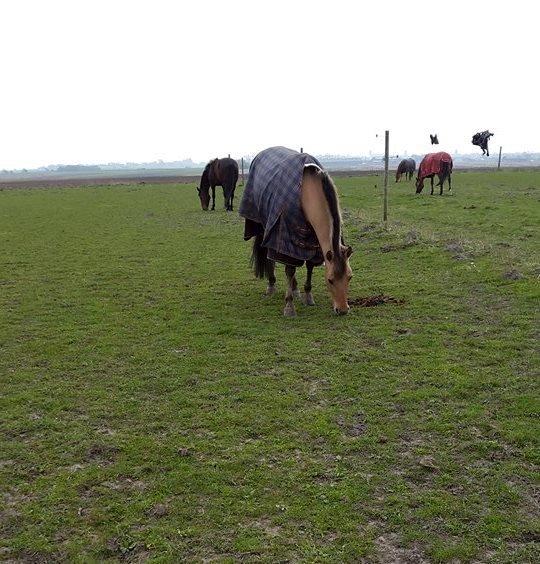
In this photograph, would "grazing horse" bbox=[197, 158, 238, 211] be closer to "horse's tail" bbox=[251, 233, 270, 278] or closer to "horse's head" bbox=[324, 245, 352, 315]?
"horse's tail" bbox=[251, 233, 270, 278]

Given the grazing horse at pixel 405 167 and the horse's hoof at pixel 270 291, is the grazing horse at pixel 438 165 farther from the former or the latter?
the horse's hoof at pixel 270 291

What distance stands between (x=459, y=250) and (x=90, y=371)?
711 cm

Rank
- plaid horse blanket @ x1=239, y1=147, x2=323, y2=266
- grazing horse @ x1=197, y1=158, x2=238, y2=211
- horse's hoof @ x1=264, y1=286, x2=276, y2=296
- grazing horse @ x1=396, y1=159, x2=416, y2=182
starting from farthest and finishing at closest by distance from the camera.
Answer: grazing horse @ x1=396, y1=159, x2=416, y2=182, grazing horse @ x1=197, y1=158, x2=238, y2=211, horse's hoof @ x1=264, y1=286, x2=276, y2=296, plaid horse blanket @ x1=239, y1=147, x2=323, y2=266

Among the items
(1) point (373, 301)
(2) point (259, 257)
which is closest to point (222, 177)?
(2) point (259, 257)

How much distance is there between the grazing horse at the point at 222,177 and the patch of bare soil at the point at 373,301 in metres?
12.5

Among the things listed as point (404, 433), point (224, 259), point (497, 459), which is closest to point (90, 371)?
point (404, 433)

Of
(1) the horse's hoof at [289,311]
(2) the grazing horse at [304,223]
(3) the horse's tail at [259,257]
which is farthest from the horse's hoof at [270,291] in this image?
(1) the horse's hoof at [289,311]

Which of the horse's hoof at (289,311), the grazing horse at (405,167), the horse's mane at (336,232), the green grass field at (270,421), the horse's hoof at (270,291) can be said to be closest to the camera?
the green grass field at (270,421)

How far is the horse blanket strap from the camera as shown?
74.1 feet

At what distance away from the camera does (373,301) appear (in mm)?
7355

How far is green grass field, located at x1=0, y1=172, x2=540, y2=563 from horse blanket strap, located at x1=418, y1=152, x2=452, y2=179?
47.6 feet

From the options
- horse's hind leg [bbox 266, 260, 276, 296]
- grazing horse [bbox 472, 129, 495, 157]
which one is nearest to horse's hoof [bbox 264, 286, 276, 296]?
horse's hind leg [bbox 266, 260, 276, 296]

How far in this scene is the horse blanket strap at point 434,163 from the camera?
2258 cm

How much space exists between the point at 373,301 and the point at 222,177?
42.3ft
